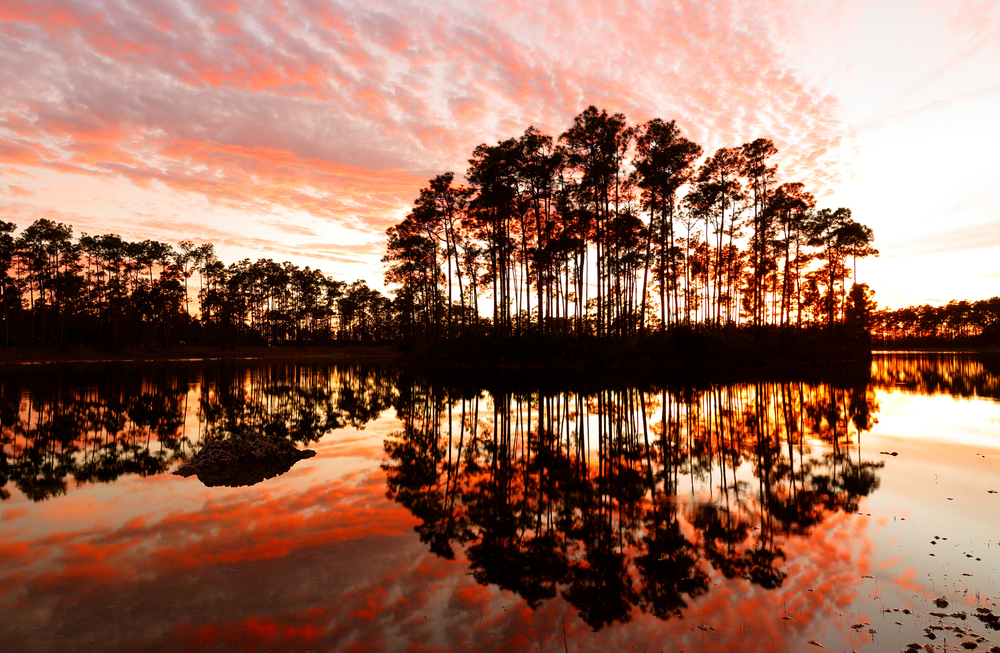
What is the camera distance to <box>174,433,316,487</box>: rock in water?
29.3ft

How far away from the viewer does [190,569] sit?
5.20 m

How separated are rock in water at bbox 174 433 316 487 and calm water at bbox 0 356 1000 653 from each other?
1.17 ft

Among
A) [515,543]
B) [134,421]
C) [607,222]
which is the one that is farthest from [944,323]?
[134,421]

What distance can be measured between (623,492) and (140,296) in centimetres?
9533

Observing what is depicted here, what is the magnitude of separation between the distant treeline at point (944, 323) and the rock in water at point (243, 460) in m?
152

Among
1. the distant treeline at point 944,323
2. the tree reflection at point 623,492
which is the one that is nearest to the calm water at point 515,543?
the tree reflection at point 623,492

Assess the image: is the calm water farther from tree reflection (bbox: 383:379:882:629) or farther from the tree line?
the tree line

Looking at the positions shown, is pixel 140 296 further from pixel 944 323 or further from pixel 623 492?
pixel 944 323

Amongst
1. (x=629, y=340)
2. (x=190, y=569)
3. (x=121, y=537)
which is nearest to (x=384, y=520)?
(x=190, y=569)

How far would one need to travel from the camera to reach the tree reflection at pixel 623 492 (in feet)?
16.4

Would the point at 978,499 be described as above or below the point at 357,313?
below

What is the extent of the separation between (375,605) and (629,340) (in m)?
35.3

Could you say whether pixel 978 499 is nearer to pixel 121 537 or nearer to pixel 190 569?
pixel 190 569

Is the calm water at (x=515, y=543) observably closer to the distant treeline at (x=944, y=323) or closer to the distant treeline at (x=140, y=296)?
the distant treeline at (x=140, y=296)
